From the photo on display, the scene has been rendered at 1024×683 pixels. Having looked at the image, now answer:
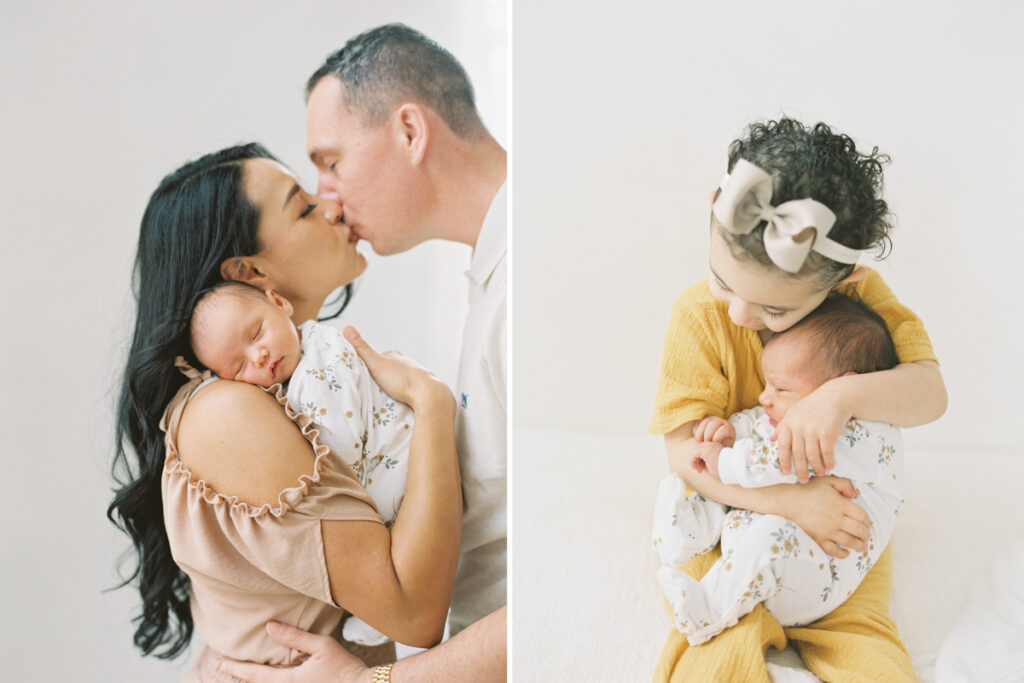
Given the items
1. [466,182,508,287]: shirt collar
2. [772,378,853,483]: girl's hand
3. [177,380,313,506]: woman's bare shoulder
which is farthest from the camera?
[466,182,508,287]: shirt collar

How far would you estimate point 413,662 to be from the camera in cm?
97

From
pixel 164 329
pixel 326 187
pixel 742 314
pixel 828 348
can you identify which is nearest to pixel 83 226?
pixel 164 329

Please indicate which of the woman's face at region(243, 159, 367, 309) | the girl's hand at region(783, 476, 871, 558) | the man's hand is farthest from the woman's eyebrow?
the girl's hand at region(783, 476, 871, 558)

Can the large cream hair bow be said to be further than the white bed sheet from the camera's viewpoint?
No

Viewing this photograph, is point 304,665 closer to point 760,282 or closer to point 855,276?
point 760,282

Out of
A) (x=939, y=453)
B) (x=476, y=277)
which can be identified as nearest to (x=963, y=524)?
(x=939, y=453)

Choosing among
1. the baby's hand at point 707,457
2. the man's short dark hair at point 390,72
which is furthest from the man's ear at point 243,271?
the baby's hand at point 707,457

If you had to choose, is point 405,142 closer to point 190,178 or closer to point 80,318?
point 190,178

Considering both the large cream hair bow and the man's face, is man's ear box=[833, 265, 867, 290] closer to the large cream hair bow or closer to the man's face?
the large cream hair bow

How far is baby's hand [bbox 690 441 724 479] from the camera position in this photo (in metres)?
1.07

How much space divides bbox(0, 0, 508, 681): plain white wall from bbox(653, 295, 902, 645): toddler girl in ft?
2.31

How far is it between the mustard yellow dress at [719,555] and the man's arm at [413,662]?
0.24 metres

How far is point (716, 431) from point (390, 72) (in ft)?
2.26

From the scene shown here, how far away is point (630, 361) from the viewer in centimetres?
126
